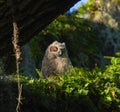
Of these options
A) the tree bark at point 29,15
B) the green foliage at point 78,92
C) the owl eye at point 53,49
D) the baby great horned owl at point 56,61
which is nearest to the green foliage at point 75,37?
the owl eye at point 53,49

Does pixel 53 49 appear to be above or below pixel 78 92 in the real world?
above

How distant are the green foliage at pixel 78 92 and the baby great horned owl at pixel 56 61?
125 inches

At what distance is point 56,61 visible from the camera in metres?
12.9

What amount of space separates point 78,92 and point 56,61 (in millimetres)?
4538

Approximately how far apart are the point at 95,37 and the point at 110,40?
52 cm

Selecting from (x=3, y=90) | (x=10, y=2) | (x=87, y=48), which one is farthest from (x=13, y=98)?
(x=87, y=48)

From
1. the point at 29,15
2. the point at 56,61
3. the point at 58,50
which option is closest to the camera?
the point at 29,15

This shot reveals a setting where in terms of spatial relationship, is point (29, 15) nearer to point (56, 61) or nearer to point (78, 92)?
point (78, 92)

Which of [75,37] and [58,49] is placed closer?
[58,49]

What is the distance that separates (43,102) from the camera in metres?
7.78

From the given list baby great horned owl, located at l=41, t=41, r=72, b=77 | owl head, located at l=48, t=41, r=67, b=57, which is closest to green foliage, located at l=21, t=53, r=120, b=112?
baby great horned owl, located at l=41, t=41, r=72, b=77

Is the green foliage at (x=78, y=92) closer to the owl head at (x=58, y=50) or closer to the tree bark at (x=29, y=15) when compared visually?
the tree bark at (x=29, y=15)

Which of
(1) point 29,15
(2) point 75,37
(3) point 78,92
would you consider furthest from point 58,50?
(1) point 29,15

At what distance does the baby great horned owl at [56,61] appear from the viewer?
1232 centimetres
